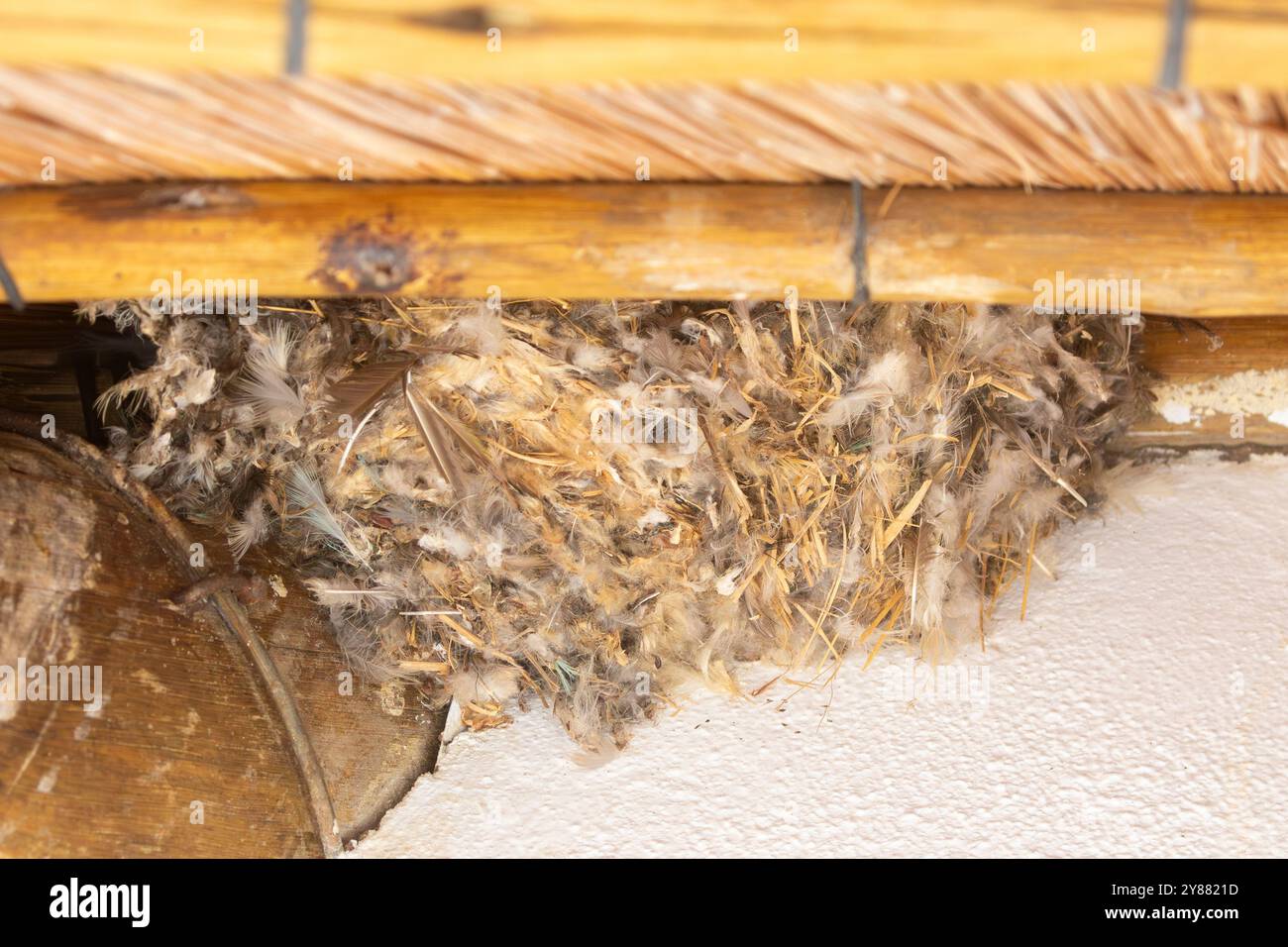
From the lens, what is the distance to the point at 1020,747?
146 cm

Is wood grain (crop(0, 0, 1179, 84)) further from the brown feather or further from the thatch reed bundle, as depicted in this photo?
the brown feather

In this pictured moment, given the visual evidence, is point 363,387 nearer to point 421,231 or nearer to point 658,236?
point 421,231

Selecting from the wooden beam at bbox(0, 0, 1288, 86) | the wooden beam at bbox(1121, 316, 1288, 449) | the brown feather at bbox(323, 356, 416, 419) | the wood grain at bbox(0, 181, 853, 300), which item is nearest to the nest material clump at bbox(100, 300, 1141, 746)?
the brown feather at bbox(323, 356, 416, 419)

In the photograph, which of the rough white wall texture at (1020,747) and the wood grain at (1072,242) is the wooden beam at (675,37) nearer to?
the wood grain at (1072,242)

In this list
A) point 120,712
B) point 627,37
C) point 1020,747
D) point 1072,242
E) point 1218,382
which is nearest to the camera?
point 627,37

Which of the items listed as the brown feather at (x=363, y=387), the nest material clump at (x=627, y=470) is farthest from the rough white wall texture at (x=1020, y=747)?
the brown feather at (x=363, y=387)

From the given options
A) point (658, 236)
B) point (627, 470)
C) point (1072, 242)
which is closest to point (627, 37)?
point (658, 236)

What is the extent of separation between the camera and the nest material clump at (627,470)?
59.0 inches

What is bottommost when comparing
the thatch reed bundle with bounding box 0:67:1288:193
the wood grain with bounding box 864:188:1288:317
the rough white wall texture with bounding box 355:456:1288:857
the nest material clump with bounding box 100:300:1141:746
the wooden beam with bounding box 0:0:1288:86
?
the rough white wall texture with bounding box 355:456:1288:857

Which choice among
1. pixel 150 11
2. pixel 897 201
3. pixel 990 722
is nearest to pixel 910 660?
pixel 990 722

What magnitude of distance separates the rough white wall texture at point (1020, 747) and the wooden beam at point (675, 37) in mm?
950

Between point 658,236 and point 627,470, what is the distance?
1.84 feet

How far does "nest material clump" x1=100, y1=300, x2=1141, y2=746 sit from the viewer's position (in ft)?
4.91

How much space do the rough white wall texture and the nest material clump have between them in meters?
0.07
